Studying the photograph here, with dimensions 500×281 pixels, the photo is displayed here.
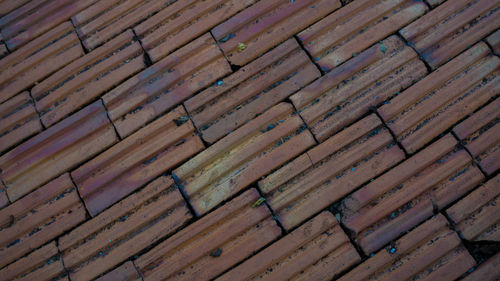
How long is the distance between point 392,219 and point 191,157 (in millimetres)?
1037

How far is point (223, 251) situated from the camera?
5.70 ft

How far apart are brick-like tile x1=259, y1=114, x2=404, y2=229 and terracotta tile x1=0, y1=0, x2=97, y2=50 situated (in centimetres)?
153

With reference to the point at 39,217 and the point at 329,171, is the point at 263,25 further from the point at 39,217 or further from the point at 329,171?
the point at 39,217

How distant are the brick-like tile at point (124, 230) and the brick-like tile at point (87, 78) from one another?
2.03 feet

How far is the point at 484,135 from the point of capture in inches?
70.1

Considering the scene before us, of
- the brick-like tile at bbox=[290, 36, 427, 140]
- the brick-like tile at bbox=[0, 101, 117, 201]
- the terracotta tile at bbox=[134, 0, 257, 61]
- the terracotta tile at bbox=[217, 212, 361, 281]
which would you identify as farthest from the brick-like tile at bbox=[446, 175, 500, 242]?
the brick-like tile at bbox=[0, 101, 117, 201]

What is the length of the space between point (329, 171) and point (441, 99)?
69 centimetres

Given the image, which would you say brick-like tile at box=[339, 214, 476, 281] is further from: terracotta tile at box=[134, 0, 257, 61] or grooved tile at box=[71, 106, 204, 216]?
terracotta tile at box=[134, 0, 257, 61]

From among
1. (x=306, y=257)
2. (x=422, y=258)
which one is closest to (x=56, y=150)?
(x=306, y=257)

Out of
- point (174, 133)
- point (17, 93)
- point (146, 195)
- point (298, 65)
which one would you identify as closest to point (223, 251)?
point (146, 195)

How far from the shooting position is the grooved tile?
1832 mm

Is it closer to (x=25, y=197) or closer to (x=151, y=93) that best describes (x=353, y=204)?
(x=151, y=93)

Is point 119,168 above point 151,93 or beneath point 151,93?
beneath

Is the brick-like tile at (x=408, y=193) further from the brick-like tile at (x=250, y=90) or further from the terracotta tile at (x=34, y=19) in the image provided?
the terracotta tile at (x=34, y=19)
